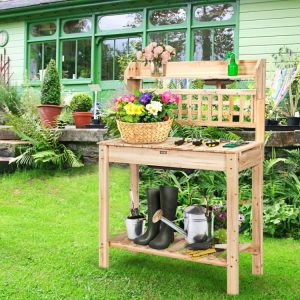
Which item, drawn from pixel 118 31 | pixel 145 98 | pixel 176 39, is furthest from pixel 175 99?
pixel 118 31

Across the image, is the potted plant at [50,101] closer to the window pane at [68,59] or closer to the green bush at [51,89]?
the green bush at [51,89]

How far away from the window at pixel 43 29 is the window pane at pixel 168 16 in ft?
9.06

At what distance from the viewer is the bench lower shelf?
3716mm

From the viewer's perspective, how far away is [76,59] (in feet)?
39.9

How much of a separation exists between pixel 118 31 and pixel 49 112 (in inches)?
133

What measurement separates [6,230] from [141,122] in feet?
7.00

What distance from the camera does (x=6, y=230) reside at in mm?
5270

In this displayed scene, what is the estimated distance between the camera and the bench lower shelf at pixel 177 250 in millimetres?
3716

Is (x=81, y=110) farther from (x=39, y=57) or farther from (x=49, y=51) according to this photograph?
(x=39, y=57)

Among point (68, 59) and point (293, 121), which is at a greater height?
point (68, 59)

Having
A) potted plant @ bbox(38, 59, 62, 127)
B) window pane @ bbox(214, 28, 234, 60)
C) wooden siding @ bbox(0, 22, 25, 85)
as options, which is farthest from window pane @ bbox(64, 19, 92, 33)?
potted plant @ bbox(38, 59, 62, 127)

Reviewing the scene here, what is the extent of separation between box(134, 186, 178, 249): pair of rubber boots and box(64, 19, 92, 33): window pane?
8465 mm

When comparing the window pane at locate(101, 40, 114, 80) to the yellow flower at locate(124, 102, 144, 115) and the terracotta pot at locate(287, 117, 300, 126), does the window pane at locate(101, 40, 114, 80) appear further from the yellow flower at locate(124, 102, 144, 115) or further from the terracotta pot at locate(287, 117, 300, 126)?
the yellow flower at locate(124, 102, 144, 115)

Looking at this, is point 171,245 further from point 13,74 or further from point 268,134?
point 13,74
